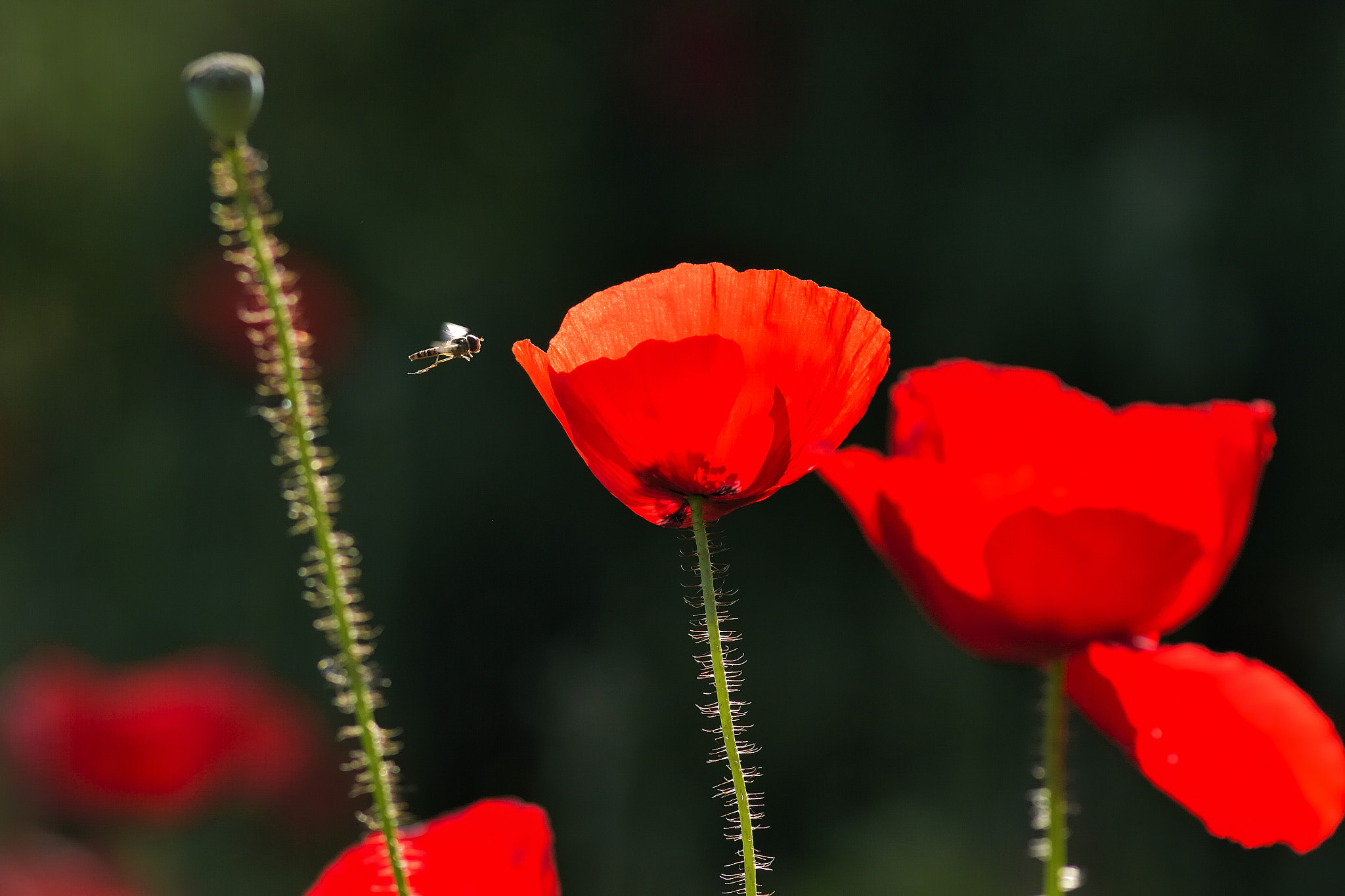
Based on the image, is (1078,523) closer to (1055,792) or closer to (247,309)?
(1055,792)

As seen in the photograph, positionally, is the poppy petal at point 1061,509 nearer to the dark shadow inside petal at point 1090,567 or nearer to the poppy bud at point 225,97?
the dark shadow inside petal at point 1090,567

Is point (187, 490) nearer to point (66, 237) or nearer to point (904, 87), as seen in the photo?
point (66, 237)

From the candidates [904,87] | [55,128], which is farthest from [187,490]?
[904,87]

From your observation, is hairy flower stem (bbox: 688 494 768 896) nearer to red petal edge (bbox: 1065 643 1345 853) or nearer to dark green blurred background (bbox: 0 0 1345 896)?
red petal edge (bbox: 1065 643 1345 853)

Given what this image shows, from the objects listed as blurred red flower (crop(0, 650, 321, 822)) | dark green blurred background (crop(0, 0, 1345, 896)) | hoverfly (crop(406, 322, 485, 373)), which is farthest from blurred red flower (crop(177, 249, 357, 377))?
hoverfly (crop(406, 322, 485, 373))

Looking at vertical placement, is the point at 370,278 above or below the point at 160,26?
below
